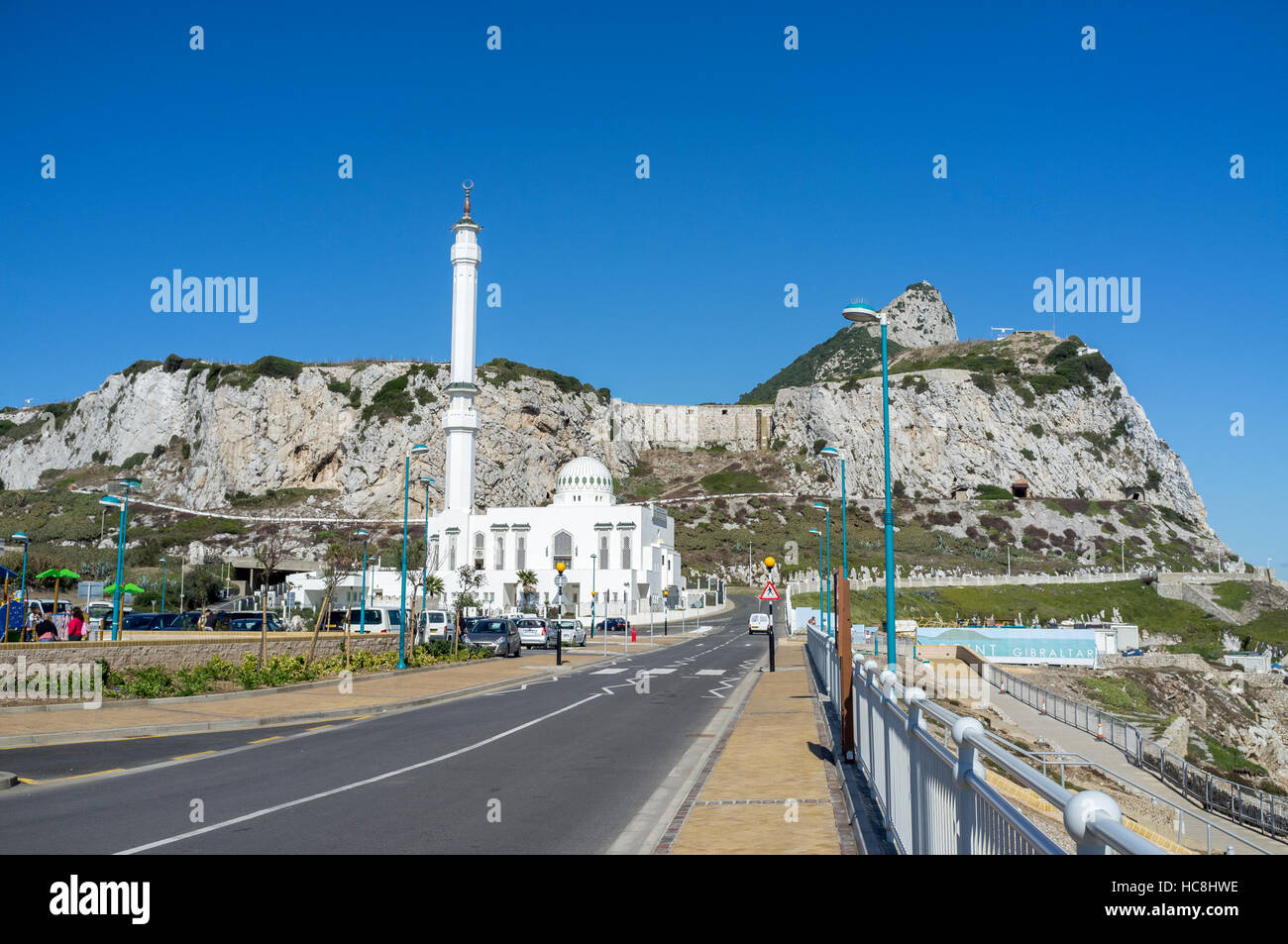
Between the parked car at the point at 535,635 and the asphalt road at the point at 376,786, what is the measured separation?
26.4 meters

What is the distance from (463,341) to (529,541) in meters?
20.5

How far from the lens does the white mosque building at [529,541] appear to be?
8469 centimetres

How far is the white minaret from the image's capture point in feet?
267

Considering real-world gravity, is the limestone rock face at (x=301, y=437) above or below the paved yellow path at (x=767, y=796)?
above

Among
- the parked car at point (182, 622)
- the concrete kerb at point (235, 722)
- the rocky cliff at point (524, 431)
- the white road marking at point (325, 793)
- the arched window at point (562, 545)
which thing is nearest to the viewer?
the white road marking at point (325, 793)

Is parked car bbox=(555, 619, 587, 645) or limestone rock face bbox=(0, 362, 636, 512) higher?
limestone rock face bbox=(0, 362, 636, 512)

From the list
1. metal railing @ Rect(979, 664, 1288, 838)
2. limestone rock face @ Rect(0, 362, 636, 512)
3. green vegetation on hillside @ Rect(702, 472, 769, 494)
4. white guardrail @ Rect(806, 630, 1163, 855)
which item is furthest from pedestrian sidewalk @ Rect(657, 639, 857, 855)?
green vegetation on hillside @ Rect(702, 472, 769, 494)

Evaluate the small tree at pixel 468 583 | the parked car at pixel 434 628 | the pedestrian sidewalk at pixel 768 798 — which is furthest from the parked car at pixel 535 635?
the pedestrian sidewalk at pixel 768 798

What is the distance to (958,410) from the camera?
14825cm

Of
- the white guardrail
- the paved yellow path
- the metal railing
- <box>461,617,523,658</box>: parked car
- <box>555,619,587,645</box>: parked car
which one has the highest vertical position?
the white guardrail

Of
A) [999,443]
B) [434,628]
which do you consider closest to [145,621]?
[434,628]

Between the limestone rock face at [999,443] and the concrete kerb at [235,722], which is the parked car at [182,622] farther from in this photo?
the limestone rock face at [999,443]

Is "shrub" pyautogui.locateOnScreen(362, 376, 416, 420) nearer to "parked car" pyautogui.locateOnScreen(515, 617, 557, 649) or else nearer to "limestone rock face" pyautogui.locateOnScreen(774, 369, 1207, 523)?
"limestone rock face" pyautogui.locateOnScreen(774, 369, 1207, 523)

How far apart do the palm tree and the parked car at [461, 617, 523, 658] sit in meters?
42.8
